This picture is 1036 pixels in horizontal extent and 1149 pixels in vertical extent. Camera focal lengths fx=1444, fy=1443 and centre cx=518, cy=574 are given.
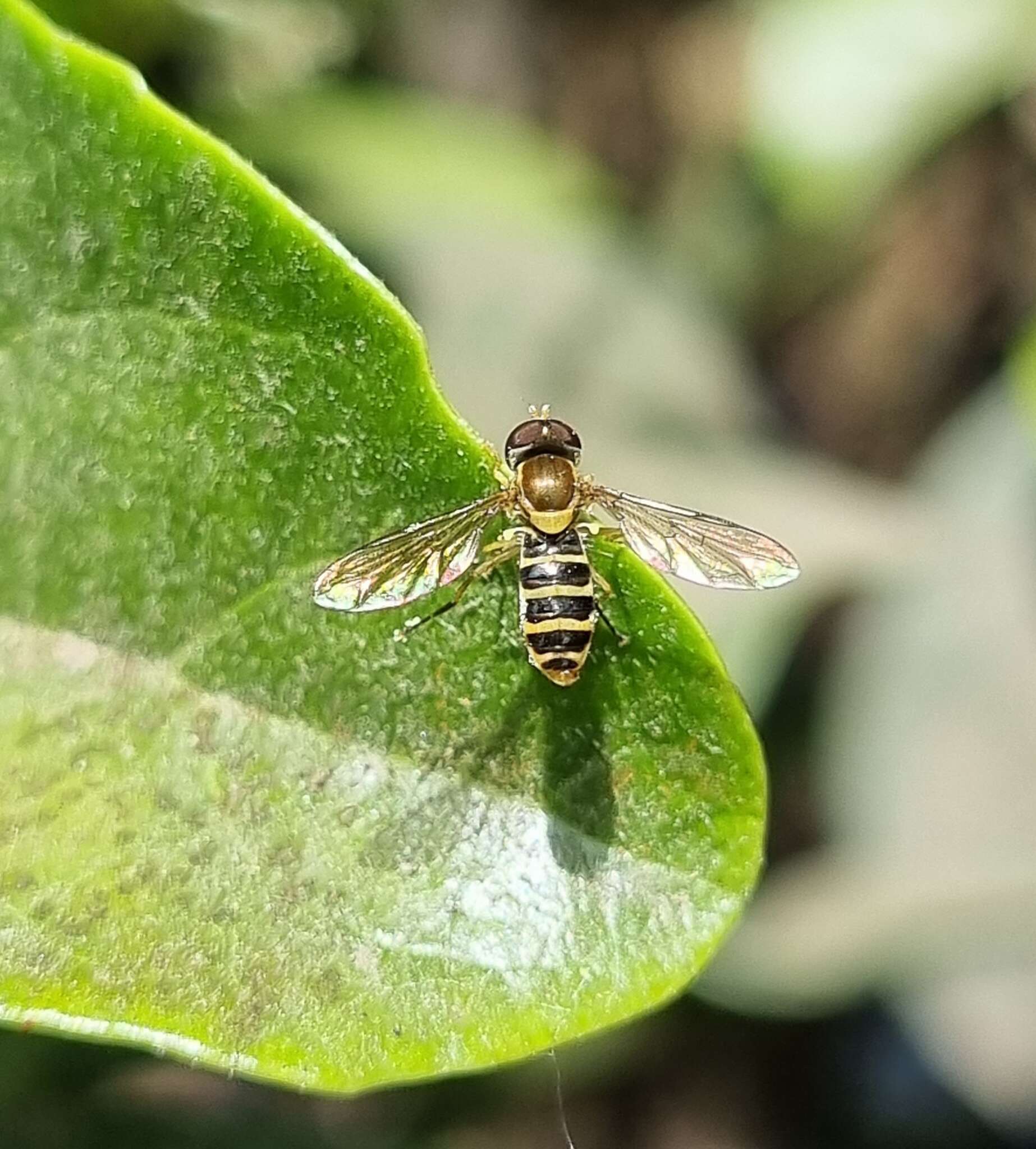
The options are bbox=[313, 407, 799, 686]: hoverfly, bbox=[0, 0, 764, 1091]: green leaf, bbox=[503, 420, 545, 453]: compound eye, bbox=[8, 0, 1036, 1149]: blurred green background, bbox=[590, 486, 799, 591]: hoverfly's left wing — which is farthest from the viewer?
bbox=[8, 0, 1036, 1149]: blurred green background

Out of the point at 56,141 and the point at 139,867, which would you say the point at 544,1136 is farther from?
the point at 56,141

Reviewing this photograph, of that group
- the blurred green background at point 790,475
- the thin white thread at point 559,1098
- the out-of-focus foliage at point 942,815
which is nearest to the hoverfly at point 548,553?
the thin white thread at point 559,1098

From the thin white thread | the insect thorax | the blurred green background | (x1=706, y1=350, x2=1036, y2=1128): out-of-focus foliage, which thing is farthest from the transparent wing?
(x1=706, y1=350, x2=1036, y2=1128): out-of-focus foliage

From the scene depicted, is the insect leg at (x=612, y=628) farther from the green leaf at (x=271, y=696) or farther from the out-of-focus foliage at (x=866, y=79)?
the out-of-focus foliage at (x=866, y=79)

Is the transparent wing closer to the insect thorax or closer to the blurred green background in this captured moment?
the insect thorax

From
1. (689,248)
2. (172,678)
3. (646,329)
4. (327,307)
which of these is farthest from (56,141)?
(689,248)

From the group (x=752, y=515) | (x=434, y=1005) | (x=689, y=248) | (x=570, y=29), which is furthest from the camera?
(x=570, y=29)

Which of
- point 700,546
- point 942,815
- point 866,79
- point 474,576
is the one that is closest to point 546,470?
point 700,546
